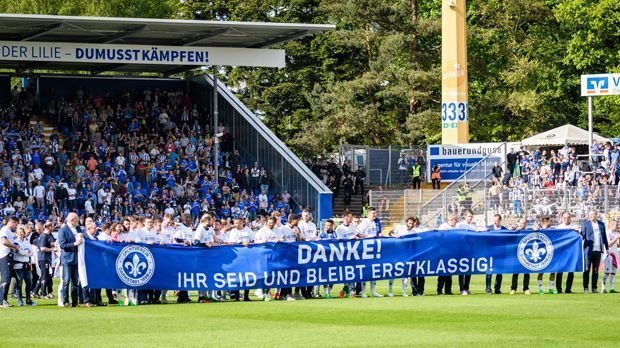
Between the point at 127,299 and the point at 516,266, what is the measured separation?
882 centimetres

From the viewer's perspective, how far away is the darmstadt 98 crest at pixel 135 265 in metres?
24.4

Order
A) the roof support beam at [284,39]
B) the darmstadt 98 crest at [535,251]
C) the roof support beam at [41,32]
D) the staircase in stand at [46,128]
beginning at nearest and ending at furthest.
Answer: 1. the darmstadt 98 crest at [535,251]
2. the roof support beam at [41,32]
3. the roof support beam at [284,39]
4. the staircase in stand at [46,128]

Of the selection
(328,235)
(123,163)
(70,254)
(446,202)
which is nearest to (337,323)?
(70,254)

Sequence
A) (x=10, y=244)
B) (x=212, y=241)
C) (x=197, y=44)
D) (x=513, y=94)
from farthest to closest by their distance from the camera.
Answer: (x=513, y=94) < (x=197, y=44) < (x=212, y=241) < (x=10, y=244)

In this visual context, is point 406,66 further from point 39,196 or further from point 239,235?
point 239,235

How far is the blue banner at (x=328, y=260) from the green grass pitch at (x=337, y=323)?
0.66 m

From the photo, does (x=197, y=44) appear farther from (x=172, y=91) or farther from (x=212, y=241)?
(x=212, y=241)

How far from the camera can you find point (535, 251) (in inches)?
1063

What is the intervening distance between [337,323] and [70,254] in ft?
22.4

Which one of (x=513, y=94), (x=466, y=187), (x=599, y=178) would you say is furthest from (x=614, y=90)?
(x=513, y=94)

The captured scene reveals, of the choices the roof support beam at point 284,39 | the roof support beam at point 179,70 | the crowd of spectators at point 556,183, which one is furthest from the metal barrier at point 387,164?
the roof support beam at point 284,39

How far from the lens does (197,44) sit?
4797 centimetres

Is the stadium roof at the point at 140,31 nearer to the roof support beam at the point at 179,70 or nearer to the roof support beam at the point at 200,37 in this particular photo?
the roof support beam at the point at 200,37

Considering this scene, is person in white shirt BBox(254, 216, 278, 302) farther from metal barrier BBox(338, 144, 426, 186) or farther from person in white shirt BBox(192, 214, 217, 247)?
metal barrier BBox(338, 144, 426, 186)
